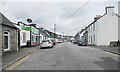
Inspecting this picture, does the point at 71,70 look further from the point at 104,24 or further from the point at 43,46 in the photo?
the point at 104,24

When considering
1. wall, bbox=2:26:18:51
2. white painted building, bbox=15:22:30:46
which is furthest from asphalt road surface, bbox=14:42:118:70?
white painted building, bbox=15:22:30:46

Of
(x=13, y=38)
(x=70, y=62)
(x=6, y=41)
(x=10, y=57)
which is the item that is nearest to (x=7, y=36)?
(x=6, y=41)

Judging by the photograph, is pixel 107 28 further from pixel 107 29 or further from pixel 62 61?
pixel 62 61

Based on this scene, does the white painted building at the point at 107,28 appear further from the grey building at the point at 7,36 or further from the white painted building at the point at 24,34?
the grey building at the point at 7,36

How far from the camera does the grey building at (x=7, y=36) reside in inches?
616

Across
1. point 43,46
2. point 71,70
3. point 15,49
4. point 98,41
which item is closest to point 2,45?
point 15,49

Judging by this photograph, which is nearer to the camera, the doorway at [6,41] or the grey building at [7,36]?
the grey building at [7,36]

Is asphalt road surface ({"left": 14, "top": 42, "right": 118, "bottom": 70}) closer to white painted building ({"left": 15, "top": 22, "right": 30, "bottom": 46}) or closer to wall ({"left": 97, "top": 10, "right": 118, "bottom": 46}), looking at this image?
white painted building ({"left": 15, "top": 22, "right": 30, "bottom": 46})

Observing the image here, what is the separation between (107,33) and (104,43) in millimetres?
2388

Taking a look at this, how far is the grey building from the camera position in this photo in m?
15.6

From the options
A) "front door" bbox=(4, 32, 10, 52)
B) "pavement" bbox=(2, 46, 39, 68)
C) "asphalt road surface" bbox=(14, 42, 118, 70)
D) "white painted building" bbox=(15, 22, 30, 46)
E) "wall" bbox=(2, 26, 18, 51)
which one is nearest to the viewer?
"asphalt road surface" bbox=(14, 42, 118, 70)

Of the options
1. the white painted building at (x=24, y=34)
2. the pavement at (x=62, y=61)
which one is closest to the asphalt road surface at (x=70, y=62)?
the pavement at (x=62, y=61)

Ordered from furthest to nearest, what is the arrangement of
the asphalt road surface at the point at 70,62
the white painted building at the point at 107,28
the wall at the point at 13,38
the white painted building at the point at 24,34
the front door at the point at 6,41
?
the white painted building at the point at 107,28, the white painted building at the point at 24,34, the wall at the point at 13,38, the front door at the point at 6,41, the asphalt road surface at the point at 70,62

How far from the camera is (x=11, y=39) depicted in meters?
18.1
